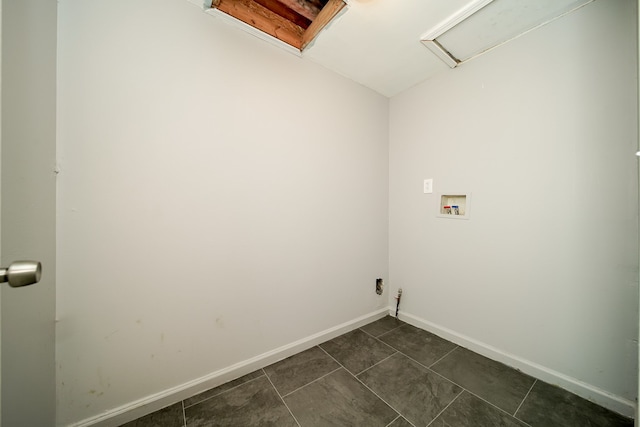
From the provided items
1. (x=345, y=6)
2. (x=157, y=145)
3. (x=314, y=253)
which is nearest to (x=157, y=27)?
(x=157, y=145)

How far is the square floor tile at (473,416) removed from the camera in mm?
1199

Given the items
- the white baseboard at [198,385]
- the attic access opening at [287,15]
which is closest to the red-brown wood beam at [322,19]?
the attic access opening at [287,15]

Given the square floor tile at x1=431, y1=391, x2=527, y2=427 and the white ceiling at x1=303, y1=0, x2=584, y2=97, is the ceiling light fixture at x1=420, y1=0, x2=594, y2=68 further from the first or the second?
the square floor tile at x1=431, y1=391, x2=527, y2=427

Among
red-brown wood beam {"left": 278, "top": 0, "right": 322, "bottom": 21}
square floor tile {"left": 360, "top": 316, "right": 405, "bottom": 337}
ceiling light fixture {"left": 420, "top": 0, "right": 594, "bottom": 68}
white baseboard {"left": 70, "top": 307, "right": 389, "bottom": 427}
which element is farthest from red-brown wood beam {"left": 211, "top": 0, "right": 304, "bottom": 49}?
square floor tile {"left": 360, "top": 316, "right": 405, "bottom": 337}

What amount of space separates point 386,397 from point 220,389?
3.49 feet

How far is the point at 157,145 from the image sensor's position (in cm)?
127

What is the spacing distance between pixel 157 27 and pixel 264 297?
184cm

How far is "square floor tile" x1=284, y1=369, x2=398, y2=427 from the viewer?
1.22 m

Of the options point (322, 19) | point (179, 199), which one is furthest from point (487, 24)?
point (179, 199)

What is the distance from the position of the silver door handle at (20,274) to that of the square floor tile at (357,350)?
1.72m

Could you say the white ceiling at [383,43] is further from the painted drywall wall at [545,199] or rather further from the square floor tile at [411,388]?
the square floor tile at [411,388]

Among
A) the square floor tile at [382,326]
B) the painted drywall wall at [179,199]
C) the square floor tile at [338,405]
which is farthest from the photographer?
the square floor tile at [382,326]

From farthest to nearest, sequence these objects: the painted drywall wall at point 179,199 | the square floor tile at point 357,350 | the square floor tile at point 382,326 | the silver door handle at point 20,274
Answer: the square floor tile at point 382,326 → the square floor tile at point 357,350 → the painted drywall wall at point 179,199 → the silver door handle at point 20,274

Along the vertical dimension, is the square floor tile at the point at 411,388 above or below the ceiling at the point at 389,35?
below
